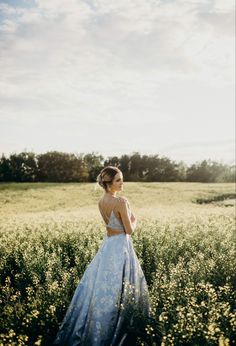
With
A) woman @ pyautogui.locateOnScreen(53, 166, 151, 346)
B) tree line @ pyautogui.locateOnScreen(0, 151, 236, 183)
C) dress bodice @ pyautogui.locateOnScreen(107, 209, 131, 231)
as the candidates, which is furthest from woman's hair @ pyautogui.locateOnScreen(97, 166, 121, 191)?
tree line @ pyautogui.locateOnScreen(0, 151, 236, 183)

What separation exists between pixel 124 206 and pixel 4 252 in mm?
5732

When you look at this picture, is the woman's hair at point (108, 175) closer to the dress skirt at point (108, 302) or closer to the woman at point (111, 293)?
the woman at point (111, 293)

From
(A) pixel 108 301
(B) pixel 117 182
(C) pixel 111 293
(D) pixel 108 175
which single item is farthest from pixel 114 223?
(A) pixel 108 301

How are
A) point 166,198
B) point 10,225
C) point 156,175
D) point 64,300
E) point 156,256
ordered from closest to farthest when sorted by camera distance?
point 64,300, point 156,256, point 10,225, point 166,198, point 156,175

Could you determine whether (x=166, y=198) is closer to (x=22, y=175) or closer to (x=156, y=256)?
(x=22, y=175)

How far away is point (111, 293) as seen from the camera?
673cm

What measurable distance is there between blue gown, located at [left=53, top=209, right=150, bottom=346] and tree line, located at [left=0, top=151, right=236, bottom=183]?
27.1m

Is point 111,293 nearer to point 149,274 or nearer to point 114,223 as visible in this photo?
point 114,223

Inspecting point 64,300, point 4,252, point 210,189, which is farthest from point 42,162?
point 64,300

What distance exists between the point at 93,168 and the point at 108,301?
39.6 m

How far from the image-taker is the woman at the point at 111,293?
6633 millimetres

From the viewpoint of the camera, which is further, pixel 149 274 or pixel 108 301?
pixel 149 274

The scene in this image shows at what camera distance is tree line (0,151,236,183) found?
119 ft

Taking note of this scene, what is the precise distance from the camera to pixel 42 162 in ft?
127
